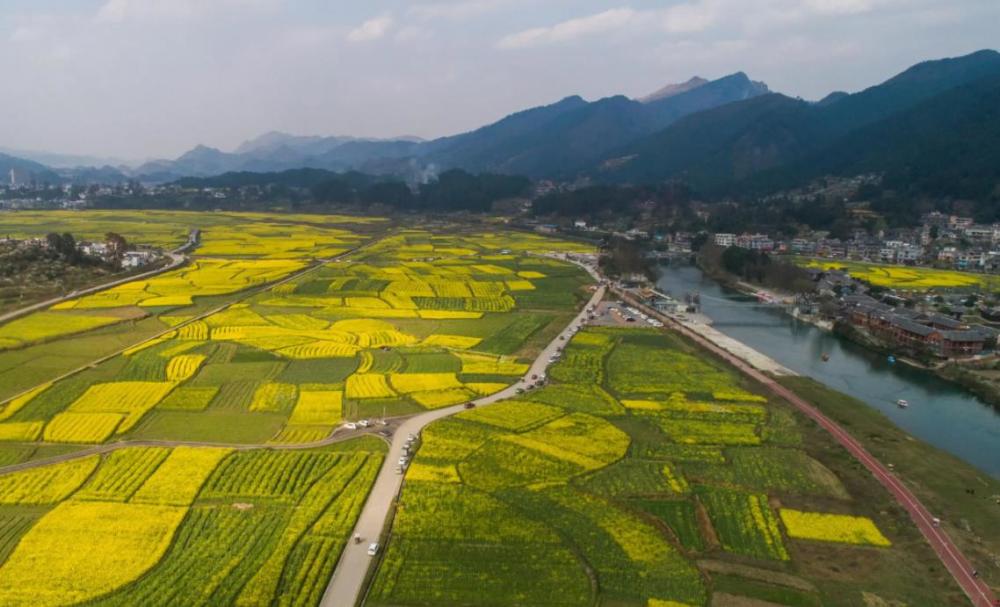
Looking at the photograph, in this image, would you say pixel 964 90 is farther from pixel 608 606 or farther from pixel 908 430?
pixel 608 606

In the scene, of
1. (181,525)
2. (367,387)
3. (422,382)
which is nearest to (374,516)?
(181,525)

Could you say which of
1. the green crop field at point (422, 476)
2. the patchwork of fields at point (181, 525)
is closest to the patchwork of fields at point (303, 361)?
the green crop field at point (422, 476)

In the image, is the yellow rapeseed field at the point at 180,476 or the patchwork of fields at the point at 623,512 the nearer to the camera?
the patchwork of fields at the point at 623,512

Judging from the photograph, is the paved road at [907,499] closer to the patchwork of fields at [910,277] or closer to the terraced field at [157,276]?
the patchwork of fields at [910,277]

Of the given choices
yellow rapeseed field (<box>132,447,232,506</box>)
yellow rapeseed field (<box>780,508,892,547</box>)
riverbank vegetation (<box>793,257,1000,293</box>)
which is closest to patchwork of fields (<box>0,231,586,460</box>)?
yellow rapeseed field (<box>132,447,232,506</box>)

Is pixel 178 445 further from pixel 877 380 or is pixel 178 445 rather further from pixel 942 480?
pixel 877 380

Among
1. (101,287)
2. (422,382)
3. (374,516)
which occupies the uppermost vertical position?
(101,287)

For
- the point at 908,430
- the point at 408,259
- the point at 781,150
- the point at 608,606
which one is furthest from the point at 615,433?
the point at 781,150
